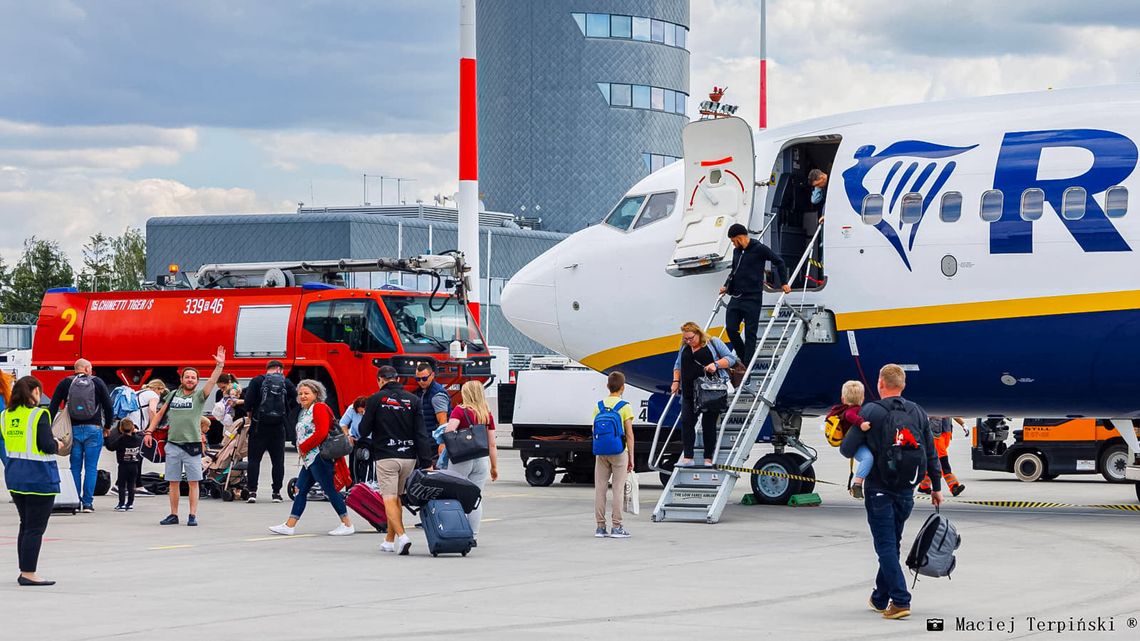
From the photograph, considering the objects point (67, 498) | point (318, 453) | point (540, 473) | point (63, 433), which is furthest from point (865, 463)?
point (540, 473)

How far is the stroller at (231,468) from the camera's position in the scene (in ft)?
73.4

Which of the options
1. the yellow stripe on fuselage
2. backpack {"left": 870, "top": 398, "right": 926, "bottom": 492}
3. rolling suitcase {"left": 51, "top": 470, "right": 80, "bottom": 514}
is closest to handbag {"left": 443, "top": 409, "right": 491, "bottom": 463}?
the yellow stripe on fuselage

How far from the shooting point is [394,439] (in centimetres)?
1540

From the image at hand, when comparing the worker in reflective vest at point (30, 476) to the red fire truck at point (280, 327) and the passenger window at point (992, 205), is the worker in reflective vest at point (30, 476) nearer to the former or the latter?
the passenger window at point (992, 205)

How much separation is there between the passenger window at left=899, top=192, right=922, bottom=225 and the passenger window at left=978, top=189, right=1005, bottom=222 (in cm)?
A: 79

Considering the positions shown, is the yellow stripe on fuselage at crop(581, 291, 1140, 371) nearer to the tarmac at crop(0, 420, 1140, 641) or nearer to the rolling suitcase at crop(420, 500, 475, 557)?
the tarmac at crop(0, 420, 1140, 641)

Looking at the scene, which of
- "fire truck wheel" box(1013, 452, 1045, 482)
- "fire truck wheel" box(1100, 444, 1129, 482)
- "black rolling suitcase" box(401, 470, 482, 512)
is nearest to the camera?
"black rolling suitcase" box(401, 470, 482, 512)

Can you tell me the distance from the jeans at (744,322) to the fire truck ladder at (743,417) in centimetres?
15

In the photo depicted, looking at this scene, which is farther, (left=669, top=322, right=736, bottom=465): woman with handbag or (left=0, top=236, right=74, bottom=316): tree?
(left=0, top=236, right=74, bottom=316): tree

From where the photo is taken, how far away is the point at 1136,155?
1755 cm

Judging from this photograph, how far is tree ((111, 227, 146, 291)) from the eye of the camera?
120 meters

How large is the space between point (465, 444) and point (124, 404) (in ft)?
28.4

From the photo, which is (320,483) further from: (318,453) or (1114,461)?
(1114,461)

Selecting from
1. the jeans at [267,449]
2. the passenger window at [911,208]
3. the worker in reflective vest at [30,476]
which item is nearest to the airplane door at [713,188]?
the passenger window at [911,208]
